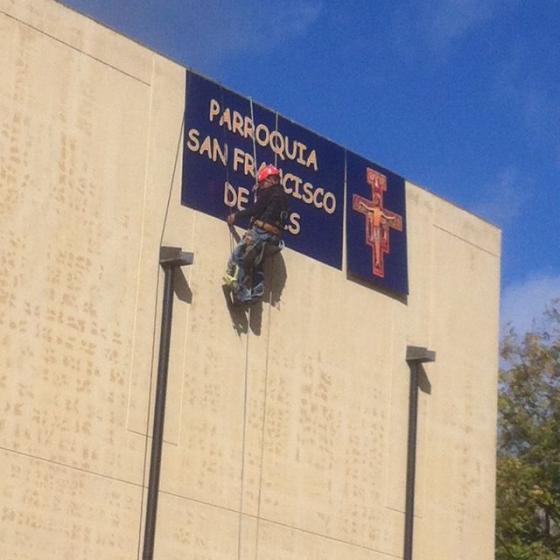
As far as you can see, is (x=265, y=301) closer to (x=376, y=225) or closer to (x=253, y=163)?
(x=253, y=163)

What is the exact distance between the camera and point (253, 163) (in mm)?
21172

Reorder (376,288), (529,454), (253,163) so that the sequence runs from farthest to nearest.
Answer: (529,454) < (376,288) < (253,163)

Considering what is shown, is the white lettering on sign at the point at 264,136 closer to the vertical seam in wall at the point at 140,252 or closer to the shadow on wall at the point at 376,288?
the vertical seam in wall at the point at 140,252

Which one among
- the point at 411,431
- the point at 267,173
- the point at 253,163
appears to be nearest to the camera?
the point at 267,173

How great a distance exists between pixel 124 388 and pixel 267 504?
2658 mm

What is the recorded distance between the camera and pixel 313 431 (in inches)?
830

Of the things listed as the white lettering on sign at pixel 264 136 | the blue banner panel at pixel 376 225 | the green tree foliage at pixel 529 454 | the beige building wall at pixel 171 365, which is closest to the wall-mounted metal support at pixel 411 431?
the beige building wall at pixel 171 365

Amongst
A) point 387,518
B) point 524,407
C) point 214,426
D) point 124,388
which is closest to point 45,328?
point 124,388

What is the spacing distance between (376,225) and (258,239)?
2.81m

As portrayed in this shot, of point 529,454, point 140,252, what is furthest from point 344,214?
point 529,454

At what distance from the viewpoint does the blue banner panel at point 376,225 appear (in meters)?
22.4

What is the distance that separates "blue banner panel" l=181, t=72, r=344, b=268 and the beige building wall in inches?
10.0

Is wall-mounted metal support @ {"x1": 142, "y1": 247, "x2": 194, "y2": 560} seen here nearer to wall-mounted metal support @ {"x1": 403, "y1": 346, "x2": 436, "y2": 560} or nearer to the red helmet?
the red helmet

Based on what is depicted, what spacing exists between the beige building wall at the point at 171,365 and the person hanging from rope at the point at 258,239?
247 mm
